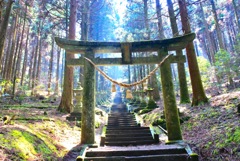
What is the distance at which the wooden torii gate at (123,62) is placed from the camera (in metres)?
5.41

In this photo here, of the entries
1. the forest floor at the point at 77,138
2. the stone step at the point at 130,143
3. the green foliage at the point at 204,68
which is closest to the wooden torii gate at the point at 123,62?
the forest floor at the point at 77,138

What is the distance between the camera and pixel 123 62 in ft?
19.2

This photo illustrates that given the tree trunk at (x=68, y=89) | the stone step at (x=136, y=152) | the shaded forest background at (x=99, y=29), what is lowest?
the stone step at (x=136, y=152)

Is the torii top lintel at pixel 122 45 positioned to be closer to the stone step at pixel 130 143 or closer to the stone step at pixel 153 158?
the stone step at pixel 130 143

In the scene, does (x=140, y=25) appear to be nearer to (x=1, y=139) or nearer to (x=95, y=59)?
(x=95, y=59)

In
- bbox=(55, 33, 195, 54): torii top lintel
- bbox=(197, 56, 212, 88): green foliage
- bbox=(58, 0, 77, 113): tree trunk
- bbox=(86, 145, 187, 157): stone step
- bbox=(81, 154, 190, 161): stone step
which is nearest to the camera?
bbox=(81, 154, 190, 161): stone step

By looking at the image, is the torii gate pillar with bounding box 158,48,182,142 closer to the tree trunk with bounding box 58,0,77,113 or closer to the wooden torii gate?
the wooden torii gate

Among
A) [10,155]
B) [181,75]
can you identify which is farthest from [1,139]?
[181,75]

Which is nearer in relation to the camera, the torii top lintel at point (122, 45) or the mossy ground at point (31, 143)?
the mossy ground at point (31, 143)

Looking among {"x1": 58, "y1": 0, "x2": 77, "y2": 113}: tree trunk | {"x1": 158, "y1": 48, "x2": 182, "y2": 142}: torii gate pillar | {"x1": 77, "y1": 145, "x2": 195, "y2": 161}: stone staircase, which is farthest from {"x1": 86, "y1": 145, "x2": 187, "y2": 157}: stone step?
{"x1": 58, "y1": 0, "x2": 77, "y2": 113}: tree trunk

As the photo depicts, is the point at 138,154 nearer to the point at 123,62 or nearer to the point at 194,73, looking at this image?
the point at 123,62

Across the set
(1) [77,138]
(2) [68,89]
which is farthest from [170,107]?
(2) [68,89]

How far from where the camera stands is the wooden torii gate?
541cm

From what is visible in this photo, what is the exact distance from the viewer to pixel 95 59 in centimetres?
587
